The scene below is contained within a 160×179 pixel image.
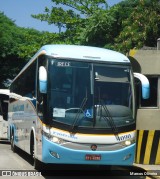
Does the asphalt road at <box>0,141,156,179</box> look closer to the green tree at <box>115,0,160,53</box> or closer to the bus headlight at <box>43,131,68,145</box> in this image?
the bus headlight at <box>43,131,68,145</box>

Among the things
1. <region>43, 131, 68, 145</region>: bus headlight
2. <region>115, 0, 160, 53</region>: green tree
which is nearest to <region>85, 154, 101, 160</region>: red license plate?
<region>43, 131, 68, 145</region>: bus headlight

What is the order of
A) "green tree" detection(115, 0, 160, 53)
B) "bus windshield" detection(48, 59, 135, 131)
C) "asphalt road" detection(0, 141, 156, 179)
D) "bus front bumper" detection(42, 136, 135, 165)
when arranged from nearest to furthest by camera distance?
"bus front bumper" detection(42, 136, 135, 165) → "bus windshield" detection(48, 59, 135, 131) → "asphalt road" detection(0, 141, 156, 179) → "green tree" detection(115, 0, 160, 53)

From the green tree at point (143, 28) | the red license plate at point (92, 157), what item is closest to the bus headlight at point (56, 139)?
the red license plate at point (92, 157)

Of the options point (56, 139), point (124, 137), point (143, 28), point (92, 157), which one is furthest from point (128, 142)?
point (143, 28)

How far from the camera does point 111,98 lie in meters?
10.6

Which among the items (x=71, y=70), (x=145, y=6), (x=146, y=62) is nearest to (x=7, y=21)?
(x=145, y=6)

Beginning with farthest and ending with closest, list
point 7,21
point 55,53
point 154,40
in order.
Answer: point 7,21
point 154,40
point 55,53

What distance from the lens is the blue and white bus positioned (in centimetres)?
1006

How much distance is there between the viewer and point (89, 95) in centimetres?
1047

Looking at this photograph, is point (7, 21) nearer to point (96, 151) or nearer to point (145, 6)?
point (145, 6)

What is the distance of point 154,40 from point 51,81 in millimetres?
15602

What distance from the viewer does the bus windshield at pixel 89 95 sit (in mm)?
10219

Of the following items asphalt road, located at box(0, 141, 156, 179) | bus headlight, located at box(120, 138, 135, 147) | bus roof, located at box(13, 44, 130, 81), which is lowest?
asphalt road, located at box(0, 141, 156, 179)

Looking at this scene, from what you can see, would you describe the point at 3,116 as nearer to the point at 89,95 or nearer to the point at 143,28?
the point at 143,28
